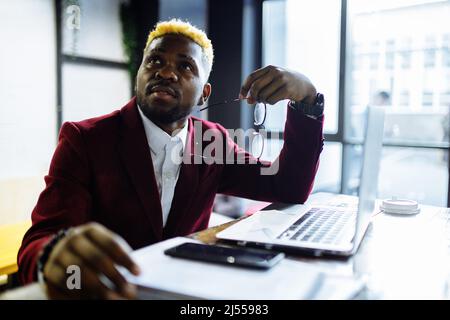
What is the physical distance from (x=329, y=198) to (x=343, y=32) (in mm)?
2434

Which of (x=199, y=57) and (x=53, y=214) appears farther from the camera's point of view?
(x=199, y=57)

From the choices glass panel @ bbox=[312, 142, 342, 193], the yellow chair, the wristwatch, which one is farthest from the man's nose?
glass panel @ bbox=[312, 142, 342, 193]

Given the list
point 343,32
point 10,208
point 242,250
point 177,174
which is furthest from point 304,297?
point 343,32

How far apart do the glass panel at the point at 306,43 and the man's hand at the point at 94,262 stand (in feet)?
10.4

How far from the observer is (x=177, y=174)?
1331 mm

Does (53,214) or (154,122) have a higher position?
(154,122)

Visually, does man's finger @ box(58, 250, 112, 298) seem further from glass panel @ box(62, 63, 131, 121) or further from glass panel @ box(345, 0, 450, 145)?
glass panel @ box(62, 63, 131, 121)

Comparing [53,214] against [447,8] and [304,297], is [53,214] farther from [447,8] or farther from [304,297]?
[447,8]

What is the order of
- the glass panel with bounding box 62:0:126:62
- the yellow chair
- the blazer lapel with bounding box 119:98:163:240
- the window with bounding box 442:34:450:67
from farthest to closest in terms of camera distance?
the glass panel with bounding box 62:0:126:62
the window with bounding box 442:34:450:67
the yellow chair
the blazer lapel with bounding box 119:98:163:240

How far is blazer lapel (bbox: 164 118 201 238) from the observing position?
50.1 inches

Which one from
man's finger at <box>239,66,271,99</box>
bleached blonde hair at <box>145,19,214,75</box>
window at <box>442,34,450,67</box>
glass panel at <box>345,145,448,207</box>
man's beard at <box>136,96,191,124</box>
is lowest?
glass panel at <box>345,145,448,207</box>

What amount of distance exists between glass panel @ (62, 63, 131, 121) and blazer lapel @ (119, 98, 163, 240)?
103 inches
